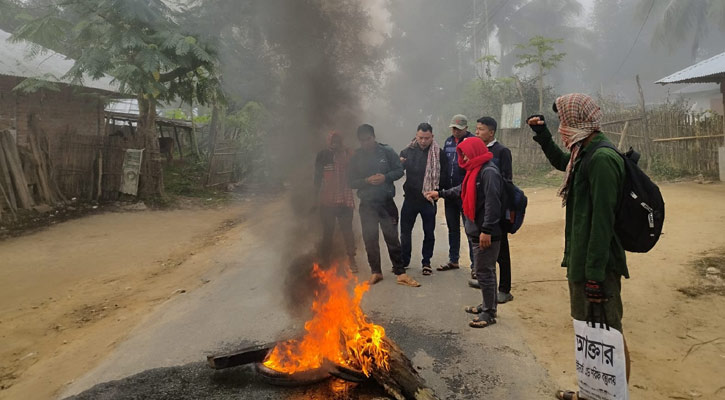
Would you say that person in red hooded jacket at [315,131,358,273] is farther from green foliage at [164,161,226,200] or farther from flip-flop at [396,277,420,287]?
green foliage at [164,161,226,200]

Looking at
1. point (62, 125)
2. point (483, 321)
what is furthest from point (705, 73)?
point (62, 125)

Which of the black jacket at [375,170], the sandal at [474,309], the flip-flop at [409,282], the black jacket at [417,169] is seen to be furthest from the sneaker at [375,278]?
the sandal at [474,309]

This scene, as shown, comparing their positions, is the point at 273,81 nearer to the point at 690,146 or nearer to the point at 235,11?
the point at 235,11

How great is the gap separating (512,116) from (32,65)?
598 inches

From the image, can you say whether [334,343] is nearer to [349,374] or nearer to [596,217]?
[349,374]

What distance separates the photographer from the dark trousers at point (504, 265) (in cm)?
470

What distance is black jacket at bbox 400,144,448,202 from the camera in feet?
18.5

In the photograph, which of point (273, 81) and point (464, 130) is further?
point (273, 81)

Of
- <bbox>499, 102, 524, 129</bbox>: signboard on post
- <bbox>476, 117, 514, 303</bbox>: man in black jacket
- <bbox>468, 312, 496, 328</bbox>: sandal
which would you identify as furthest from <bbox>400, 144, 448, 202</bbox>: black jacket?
<bbox>499, 102, 524, 129</bbox>: signboard on post

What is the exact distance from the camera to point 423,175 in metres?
5.62

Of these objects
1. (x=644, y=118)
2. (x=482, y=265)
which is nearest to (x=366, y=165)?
(x=482, y=265)

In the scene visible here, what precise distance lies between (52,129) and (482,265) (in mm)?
13872

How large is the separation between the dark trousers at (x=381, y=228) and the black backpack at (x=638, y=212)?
316cm

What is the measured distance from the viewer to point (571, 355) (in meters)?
3.59
